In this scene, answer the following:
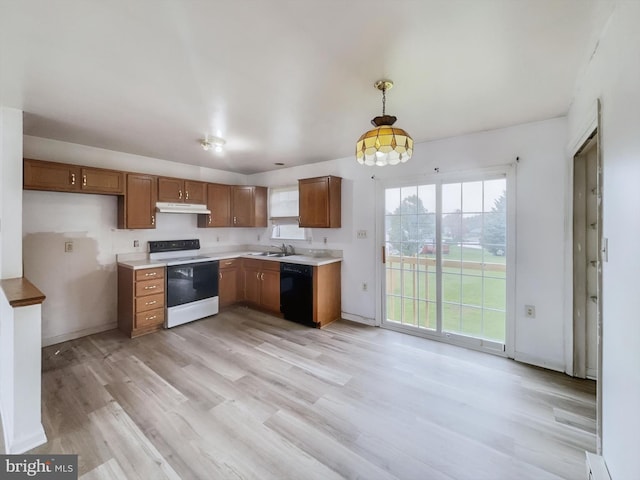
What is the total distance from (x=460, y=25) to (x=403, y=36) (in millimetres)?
287

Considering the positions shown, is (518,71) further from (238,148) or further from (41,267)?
(41,267)

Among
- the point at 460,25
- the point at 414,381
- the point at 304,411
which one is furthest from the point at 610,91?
the point at 304,411

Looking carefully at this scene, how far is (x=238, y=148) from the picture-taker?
371 cm

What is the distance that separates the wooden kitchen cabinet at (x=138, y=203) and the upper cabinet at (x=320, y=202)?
7.07 ft

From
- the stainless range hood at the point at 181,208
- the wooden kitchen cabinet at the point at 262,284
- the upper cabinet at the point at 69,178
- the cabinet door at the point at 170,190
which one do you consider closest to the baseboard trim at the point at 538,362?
the wooden kitchen cabinet at the point at 262,284

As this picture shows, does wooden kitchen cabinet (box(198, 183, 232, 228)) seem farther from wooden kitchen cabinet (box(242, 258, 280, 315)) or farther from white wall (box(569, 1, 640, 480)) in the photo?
white wall (box(569, 1, 640, 480))

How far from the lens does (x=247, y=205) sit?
507 cm

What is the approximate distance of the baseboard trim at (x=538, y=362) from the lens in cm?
271

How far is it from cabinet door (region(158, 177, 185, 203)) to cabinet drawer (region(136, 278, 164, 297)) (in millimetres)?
1192

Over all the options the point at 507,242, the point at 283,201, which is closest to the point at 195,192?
the point at 283,201

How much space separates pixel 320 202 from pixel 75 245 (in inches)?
129

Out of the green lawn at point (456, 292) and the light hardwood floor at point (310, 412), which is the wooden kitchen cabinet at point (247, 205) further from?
the green lawn at point (456, 292)

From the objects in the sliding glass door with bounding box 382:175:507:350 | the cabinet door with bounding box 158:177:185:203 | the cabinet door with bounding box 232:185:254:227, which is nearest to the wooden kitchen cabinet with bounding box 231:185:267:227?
the cabinet door with bounding box 232:185:254:227

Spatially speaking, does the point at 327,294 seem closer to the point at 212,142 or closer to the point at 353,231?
the point at 353,231
